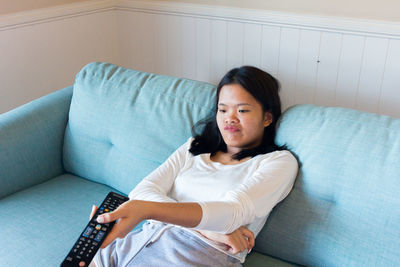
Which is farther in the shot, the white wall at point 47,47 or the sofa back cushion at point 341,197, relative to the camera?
the white wall at point 47,47

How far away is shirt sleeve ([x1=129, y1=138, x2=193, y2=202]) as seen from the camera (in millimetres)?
1287

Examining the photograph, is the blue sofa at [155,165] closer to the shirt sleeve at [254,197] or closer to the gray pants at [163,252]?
the shirt sleeve at [254,197]

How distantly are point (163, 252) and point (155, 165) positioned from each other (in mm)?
466

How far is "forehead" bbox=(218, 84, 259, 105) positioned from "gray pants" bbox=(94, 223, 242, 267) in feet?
1.48

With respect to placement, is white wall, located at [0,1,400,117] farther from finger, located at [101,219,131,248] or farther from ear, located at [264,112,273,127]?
finger, located at [101,219,131,248]

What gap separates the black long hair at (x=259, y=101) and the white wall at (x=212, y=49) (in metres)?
0.57

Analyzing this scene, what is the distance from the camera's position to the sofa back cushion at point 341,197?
111 centimetres

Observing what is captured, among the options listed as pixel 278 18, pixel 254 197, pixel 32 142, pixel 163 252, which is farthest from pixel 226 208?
pixel 278 18

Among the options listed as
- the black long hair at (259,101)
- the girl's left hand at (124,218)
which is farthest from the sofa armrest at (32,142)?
the girl's left hand at (124,218)

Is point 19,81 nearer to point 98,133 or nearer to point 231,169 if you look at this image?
point 98,133

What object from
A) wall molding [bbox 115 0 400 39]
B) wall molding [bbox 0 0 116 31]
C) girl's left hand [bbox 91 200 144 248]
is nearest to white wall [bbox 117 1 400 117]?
wall molding [bbox 115 0 400 39]

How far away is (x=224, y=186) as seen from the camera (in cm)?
127

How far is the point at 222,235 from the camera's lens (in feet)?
3.75

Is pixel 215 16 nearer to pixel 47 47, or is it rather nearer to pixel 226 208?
pixel 47 47
